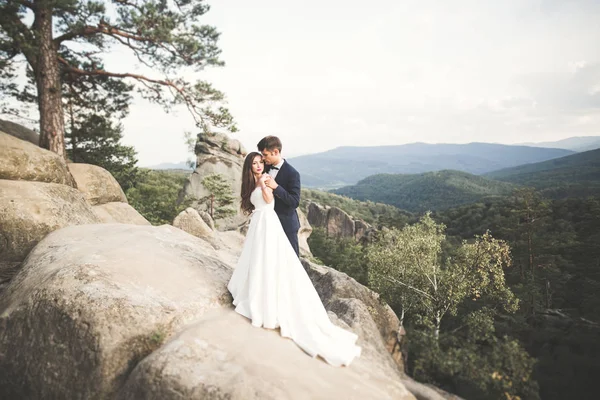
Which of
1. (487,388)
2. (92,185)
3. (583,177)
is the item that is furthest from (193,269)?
(583,177)

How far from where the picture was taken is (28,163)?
430 inches

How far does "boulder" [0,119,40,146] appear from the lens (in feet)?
49.4

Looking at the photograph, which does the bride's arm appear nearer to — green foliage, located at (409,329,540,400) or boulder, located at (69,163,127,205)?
green foliage, located at (409,329,540,400)

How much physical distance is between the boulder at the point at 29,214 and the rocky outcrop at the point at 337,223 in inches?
2794

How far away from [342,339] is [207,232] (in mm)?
12974

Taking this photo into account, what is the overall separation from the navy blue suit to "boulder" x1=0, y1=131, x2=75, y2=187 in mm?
10667

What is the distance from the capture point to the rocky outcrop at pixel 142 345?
4141mm

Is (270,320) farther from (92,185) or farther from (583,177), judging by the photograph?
(583,177)

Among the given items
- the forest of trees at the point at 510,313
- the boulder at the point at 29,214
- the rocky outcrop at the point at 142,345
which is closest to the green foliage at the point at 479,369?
the forest of trees at the point at 510,313

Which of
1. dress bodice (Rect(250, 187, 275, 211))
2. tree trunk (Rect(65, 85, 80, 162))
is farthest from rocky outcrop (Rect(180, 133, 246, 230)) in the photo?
dress bodice (Rect(250, 187, 275, 211))

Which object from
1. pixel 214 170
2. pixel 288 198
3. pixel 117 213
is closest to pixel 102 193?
pixel 117 213

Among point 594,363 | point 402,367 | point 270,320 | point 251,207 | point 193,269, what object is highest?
point 251,207

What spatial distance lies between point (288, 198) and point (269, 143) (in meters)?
1.13

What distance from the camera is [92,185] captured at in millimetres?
15125
